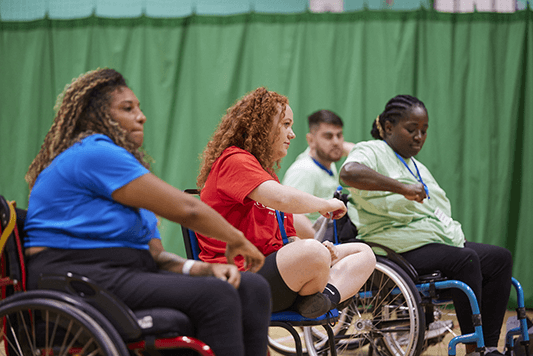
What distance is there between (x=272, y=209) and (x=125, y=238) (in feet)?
2.18

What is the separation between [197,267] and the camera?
1.34 meters

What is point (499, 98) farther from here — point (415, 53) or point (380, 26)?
point (380, 26)

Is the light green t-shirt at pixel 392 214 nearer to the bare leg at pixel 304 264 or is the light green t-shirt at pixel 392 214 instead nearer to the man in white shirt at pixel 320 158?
the bare leg at pixel 304 264

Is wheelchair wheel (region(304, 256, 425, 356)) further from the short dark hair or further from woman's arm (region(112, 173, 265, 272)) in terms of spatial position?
the short dark hair

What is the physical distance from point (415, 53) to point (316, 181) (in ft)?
3.98

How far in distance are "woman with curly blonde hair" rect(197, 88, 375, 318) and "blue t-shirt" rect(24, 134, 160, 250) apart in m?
0.49

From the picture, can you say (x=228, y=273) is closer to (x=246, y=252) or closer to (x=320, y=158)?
(x=246, y=252)

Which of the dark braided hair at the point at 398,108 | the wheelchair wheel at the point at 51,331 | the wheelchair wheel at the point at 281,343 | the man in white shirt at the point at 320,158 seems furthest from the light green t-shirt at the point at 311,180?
the wheelchair wheel at the point at 51,331

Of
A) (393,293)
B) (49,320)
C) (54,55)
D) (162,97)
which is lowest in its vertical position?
(393,293)

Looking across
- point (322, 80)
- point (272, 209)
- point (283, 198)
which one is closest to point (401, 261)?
point (272, 209)

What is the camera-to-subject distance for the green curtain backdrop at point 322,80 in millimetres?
3516

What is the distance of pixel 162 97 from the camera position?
3.79 m

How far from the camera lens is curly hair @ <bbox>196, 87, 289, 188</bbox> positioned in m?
1.79

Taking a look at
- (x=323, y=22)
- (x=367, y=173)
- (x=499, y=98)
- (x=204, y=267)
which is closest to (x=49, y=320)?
(x=204, y=267)
